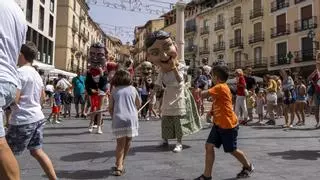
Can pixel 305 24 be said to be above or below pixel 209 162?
above

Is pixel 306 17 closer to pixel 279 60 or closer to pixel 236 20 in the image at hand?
pixel 279 60

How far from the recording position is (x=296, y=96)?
12.2 metres

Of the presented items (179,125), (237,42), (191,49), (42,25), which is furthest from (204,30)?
(179,125)

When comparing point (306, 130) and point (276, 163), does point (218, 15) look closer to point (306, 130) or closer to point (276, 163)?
point (306, 130)

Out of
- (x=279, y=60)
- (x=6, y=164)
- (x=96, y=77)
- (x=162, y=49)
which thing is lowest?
(x=6, y=164)

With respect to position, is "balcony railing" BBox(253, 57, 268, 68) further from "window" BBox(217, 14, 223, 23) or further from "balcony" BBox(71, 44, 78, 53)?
"balcony" BBox(71, 44, 78, 53)

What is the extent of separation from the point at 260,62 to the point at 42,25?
912 inches

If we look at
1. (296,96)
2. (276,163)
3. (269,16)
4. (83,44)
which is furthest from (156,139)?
(83,44)

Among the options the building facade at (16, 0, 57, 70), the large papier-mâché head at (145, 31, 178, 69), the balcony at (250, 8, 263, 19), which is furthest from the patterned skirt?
the balcony at (250, 8, 263, 19)

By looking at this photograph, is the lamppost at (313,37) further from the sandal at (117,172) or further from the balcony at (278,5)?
the sandal at (117,172)

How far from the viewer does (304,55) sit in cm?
4141

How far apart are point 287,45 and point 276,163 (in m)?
→ 40.0

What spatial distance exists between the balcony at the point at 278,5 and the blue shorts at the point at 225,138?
41.8 metres

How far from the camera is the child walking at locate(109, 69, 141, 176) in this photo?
18.3 ft
